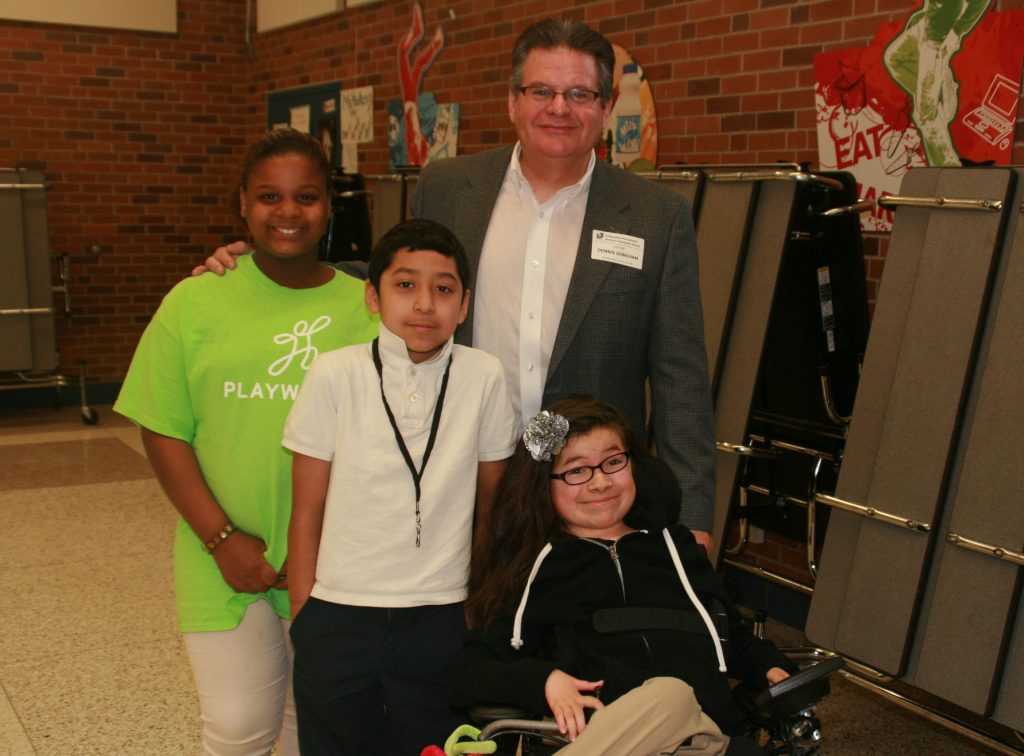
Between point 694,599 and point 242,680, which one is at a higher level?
point 694,599

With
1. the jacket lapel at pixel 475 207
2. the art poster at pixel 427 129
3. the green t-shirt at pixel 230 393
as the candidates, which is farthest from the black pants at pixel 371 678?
the art poster at pixel 427 129

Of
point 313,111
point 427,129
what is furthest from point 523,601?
point 313,111

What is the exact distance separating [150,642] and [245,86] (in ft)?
19.1

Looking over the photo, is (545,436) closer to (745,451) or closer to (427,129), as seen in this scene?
(745,451)

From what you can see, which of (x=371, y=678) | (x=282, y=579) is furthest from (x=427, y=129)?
(x=371, y=678)

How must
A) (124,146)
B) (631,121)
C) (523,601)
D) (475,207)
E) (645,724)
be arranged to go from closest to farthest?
(645,724)
(523,601)
(475,207)
(631,121)
(124,146)

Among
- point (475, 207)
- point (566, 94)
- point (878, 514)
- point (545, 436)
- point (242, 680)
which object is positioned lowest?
point (242, 680)

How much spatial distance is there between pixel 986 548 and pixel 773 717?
113cm

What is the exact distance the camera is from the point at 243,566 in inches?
74.2

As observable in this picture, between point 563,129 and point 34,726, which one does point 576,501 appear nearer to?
point 563,129

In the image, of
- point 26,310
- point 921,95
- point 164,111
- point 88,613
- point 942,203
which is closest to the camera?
point 942,203

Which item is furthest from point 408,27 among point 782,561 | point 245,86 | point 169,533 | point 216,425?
point 216,425

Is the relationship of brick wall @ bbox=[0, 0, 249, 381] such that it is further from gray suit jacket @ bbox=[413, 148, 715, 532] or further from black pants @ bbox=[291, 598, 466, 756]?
black pants @ bbox=[291, 598, 466, 756]

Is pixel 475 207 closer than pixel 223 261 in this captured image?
No
